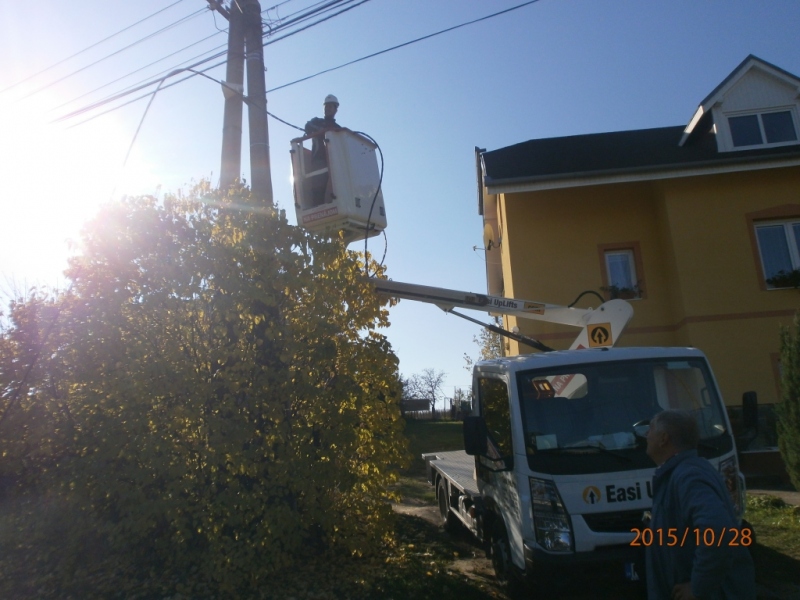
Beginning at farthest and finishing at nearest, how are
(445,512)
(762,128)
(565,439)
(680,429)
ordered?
(762,128) → (445,512) → (565,439) → (680,429)

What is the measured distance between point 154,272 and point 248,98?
2.80m

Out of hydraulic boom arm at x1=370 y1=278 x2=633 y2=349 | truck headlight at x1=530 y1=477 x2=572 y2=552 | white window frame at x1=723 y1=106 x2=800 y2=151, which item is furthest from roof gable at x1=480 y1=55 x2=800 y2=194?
truck headlight at x1=530 y1=477 x2=572 y2=552

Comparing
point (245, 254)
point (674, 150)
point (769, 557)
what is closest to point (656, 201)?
point (674, 150)

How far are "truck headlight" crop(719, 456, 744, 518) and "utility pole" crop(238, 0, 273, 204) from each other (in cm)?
501

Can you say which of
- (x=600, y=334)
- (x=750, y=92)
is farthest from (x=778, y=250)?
(x=600, y=334)

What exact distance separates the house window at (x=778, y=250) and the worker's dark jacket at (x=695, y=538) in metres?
13.3

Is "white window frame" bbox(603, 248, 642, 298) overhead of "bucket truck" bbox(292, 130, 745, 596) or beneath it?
overhead

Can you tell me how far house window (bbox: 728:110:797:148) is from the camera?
15523mm

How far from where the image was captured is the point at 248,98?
25.8 ft

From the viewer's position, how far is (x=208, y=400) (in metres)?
5.86

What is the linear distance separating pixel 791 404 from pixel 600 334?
2971 millimetres

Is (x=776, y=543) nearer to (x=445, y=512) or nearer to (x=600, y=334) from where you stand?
(x=600, y=334)

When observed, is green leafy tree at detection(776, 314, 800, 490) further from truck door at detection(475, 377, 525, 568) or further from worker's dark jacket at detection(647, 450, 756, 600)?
worker's dark jacket at detection(647, 450, 756, 600)

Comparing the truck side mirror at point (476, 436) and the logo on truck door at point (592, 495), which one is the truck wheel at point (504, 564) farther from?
the logo on truck door at point (592, 495)
